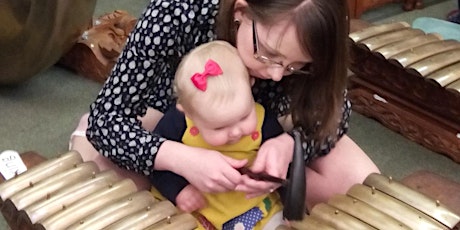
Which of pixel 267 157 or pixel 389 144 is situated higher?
pixel 267 157

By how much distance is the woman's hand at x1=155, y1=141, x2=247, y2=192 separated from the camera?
107 centimetres

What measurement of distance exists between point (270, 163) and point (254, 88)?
16 cm

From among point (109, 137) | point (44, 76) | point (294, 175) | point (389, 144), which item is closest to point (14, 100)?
point (44, 76)

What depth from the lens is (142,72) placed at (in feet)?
3.83

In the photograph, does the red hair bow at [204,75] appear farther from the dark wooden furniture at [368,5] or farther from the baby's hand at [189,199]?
the dark wooden furniture at [368,5]

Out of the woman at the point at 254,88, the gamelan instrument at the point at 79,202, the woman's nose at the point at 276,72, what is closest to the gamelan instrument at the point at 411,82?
the woman at the point at 254,88

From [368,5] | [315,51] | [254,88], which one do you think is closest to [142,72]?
[254,88]

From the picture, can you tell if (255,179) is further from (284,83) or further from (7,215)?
(7,215)

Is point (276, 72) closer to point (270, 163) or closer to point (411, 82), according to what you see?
point (270, 163)

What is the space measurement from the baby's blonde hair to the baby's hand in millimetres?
141

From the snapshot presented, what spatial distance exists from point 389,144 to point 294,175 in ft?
2.35

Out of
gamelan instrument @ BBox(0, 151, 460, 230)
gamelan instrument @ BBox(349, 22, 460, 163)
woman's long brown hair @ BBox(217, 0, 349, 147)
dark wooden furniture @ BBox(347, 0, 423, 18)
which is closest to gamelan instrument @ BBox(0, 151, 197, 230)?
gamelan instrument @ BBox(0, 151, 460, 230)

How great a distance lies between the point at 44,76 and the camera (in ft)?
6.34

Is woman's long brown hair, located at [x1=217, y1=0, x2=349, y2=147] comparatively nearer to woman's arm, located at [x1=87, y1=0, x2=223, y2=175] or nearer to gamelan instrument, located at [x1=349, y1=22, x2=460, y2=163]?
woman's arm, located at [x1=87, y1=0, x2=223, y2=175]
